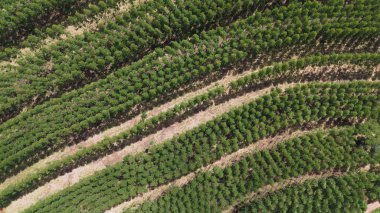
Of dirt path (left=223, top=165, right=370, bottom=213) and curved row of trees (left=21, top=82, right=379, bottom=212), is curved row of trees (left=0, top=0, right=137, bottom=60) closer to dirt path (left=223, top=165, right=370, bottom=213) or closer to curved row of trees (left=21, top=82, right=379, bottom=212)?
curved row of trees (left=21, top=82, right=379, bottom=212)

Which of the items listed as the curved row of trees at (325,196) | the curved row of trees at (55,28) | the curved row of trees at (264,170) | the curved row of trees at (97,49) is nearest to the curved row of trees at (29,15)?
the curved row of trees at (55,28)

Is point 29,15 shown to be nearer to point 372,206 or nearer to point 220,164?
point 220,164

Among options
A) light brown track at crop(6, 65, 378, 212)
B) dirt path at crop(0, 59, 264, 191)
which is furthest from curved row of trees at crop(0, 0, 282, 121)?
light brown track at crop(6, 65, 378, 212)

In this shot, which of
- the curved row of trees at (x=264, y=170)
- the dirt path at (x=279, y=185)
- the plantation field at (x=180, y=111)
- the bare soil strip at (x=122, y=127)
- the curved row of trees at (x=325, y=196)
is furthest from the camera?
the bare soil strip at (x=122, y=127)

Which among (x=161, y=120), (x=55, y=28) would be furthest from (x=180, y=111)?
(x=55, y=28)

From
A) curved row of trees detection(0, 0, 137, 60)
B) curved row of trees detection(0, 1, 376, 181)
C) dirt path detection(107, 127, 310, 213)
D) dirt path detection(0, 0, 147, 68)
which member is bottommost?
dirt path detection(107, 127, 310, 213)

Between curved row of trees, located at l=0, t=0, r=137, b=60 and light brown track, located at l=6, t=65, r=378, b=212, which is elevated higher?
curved row of trees, located at l=0, t=0, r=137, b=60

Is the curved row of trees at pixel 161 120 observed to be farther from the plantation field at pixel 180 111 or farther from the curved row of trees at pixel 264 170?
the curved row of trees at pixel 264 170
